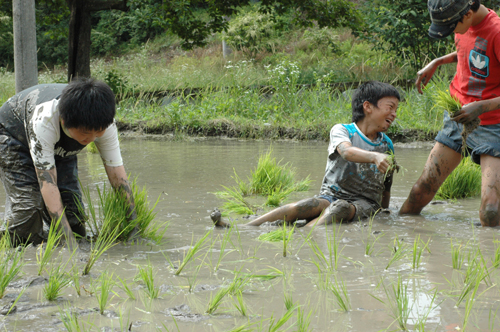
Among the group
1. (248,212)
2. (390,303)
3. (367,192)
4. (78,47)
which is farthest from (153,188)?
(78,47)

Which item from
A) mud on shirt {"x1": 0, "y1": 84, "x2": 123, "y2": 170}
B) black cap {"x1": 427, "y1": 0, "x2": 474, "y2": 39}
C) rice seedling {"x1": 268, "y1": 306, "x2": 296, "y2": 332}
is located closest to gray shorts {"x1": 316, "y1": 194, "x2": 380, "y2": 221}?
black cap {"x1": 427, "y1": 0, "x2": 474, "y2": 39}

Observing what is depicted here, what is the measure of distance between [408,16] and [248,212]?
30.8 feet

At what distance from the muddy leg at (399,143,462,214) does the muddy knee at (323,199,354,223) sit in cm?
69

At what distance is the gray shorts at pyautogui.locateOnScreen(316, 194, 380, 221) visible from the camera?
3832 mm

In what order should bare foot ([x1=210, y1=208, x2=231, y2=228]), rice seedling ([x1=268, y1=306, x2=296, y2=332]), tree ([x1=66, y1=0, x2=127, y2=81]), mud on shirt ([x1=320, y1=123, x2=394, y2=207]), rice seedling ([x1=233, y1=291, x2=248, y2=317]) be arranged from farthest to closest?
1. tree ([x1=66, y1=0, x2=127, y2=81])
2. mud on shirt ([x1=320, y1=123, x2=394, y2=207])
3. bare foot ([x1=210, y1=208, x2=231, y2=228])
4. rice seedling ([x1=233, y1=291, x2=248, y2=317])
5. rice seedling ([x1=268, y1=306, x2=296, y2=332])

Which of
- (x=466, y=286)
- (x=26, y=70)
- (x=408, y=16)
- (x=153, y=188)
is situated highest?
(x=408, y=16)

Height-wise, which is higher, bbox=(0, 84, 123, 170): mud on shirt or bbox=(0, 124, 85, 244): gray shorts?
bbox=(0, 84, 123, 170): mud on shirt

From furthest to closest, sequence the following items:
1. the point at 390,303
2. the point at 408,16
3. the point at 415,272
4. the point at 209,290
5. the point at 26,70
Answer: the point at 408,16 < the point at 26,70 < the point at 415,272 < the point at 209,290 < the point at 390,303

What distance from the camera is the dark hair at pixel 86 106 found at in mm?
2721

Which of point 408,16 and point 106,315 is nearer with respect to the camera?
point 106,315

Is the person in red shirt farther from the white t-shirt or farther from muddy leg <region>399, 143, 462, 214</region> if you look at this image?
the white t-shirt

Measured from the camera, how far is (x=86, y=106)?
2717mm

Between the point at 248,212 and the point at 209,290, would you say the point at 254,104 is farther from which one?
the point at 209,290

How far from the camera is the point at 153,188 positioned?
5164mm
